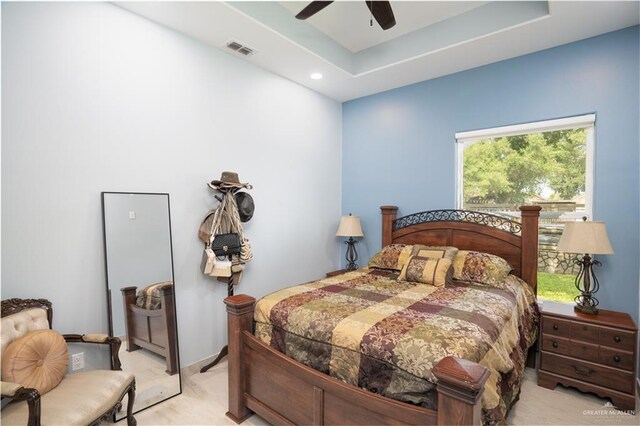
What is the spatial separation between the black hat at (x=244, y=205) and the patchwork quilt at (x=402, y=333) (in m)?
0.98

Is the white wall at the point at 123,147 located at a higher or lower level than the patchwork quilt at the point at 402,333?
higher

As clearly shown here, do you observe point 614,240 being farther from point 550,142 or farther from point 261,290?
point 261,290

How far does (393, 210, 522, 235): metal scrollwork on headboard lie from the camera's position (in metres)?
3.26

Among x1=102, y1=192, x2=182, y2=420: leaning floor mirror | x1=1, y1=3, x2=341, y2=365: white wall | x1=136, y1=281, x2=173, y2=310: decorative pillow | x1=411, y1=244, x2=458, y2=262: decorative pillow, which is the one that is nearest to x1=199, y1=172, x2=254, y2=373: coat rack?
x1=1, y1=3, x2=341, y2=365: white wall

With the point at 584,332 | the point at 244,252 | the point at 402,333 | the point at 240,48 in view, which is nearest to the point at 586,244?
the point at 584,332

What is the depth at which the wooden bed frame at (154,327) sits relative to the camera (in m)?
2.44

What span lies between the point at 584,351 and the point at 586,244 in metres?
0.79

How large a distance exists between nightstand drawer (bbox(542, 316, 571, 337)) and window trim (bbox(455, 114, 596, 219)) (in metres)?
1.03

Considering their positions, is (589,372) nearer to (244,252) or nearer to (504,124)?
(504,124)

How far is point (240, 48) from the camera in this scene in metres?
3.06

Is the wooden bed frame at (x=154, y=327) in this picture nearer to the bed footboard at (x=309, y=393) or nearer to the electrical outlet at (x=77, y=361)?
the electrical outlet at (x=77, y=361)

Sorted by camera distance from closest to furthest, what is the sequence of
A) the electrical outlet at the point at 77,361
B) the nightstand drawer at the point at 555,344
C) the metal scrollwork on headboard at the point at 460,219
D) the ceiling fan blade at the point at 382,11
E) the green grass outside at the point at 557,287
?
the ceiling fan blade at the point at 382,11, the electrical outlet at the point at 77,361, the nightstand drawer at the point at 555,344, the green grass outside at the point at 557,287, the metal scrollwork on headboard at the point at 460,219

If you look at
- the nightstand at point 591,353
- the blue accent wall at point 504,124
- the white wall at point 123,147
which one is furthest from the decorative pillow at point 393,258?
the nightstand at point 591,353

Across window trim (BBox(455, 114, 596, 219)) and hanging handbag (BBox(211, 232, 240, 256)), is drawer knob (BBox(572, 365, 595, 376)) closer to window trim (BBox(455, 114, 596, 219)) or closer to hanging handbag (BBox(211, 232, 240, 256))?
window trim (BBox(455, 114, 596, 219))
